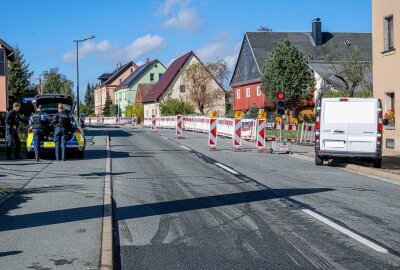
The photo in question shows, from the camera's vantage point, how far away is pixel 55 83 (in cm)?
7956

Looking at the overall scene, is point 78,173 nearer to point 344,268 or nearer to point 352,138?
point 352,138

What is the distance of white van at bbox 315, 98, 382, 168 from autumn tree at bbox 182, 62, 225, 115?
2217 inches

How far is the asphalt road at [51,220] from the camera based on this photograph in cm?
616

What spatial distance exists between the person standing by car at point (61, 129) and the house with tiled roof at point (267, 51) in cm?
4766

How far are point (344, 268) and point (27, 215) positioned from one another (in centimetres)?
485

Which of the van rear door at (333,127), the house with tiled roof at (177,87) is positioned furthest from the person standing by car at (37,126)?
the house with tiled roof at (177,87)

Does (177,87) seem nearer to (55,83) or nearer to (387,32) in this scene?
(55,83)

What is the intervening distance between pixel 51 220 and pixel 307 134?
23.2m

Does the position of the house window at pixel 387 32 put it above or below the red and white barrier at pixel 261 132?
above

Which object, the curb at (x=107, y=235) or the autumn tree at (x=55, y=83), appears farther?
the autumn tree at (x=55, y=83)

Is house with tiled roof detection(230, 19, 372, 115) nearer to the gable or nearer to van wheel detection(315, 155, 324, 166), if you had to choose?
the gable

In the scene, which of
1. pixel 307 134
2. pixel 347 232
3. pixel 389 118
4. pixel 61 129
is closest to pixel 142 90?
pixel 307 134

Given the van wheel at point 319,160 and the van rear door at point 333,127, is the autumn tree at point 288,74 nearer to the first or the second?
the van wheel at point 319,160

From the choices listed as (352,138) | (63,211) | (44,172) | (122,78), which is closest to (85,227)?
(63,211)
